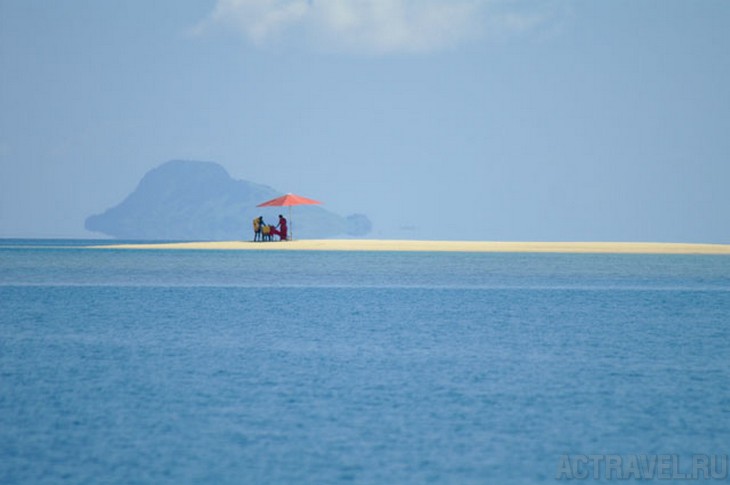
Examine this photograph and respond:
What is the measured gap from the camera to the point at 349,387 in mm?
10211

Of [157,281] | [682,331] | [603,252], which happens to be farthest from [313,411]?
[603,252]

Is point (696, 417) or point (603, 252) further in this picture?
point (603, 252)

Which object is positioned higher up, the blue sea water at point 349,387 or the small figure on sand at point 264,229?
the small figure on sand at point 264,229

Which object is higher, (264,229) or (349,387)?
(264,229)

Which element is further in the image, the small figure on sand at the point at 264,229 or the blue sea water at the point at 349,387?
the small figure on sand at the point at 264,229

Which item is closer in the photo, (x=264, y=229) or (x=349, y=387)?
(x=349, y=387)

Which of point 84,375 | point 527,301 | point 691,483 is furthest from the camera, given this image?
point 527,301

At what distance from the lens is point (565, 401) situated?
9641 mm

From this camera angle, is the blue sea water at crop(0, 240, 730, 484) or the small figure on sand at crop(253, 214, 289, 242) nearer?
the blue sea water at crop(0, 240, 730, 484)

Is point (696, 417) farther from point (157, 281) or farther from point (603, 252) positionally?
point (603, 252)

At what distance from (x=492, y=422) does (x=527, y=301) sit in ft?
44.6

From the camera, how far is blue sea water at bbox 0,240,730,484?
24.0 feet

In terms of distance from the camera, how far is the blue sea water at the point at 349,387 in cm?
732

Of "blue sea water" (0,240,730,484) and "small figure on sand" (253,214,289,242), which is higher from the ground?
"small figure on sand" (253,214,289,242)
